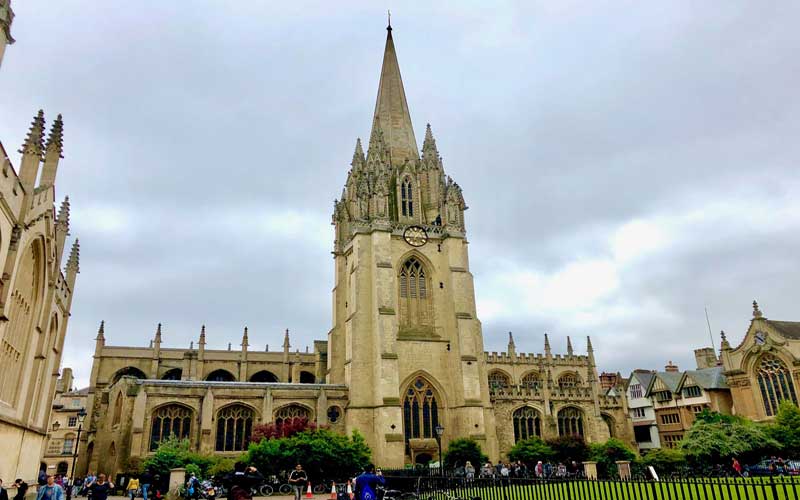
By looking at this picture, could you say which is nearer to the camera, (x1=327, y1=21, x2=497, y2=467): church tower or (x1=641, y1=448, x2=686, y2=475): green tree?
(x1=641, y1=448, x2=686, y2=475): green tree

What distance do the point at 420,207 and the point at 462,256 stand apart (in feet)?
19.9

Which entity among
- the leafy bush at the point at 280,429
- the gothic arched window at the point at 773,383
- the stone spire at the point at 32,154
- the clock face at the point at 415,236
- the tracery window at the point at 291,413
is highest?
the clock face at the point at 415,236

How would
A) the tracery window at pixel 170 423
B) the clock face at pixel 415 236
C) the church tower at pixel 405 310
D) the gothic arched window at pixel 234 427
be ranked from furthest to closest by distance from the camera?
the clock face at pixel 415 236 < the church tower at pixel 405 310 < the gothic arched window at pixel 234 427 < the tracery window at pixel 170 423

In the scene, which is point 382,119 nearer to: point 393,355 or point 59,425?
point 393,355

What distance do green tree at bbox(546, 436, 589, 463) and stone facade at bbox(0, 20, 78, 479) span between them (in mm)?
33399

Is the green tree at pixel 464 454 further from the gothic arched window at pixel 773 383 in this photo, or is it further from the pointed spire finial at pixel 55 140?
the pointed spire finial at pixel 55 140

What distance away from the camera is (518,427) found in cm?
4469

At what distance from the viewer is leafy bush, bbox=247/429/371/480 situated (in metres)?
29.5

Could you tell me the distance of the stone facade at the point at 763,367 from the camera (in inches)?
1657

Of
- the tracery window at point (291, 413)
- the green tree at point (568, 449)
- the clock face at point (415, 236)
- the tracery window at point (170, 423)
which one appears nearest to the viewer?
the tracery window at point (170, 423)

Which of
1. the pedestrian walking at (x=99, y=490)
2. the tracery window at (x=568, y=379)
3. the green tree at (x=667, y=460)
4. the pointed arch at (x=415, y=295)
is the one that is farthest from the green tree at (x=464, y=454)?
the pedestrian walking at (x=99, y=490)

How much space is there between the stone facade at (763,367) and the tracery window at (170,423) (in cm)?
4334

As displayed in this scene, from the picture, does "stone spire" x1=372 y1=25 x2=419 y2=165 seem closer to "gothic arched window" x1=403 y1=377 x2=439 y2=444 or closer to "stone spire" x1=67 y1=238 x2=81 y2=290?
"gothic arched window" x1=403 y1=377 x2=439 y2=444

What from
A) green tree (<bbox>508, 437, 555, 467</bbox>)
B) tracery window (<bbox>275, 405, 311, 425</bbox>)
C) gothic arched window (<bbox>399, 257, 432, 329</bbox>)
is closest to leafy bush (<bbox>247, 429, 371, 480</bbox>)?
tracery window (<bbox>275, 405, 311, 425</bbox>)
